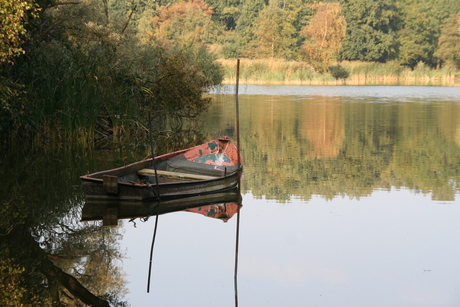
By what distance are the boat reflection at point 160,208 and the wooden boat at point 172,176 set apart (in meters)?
0.08

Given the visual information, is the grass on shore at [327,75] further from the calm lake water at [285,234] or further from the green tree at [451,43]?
the calm lake water at [285,234]

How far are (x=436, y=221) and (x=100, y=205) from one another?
155 inches

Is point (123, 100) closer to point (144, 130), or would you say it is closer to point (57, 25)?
point (144, 130)

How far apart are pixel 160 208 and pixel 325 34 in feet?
172

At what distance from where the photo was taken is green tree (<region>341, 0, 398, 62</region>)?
203 ft

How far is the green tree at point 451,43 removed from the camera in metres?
61.8

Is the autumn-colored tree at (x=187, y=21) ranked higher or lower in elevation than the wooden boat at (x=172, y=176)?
lower

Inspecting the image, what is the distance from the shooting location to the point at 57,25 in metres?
14.2

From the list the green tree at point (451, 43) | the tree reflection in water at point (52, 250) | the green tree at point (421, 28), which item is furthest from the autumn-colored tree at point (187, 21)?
the tree reflection in water at point (52, 250)

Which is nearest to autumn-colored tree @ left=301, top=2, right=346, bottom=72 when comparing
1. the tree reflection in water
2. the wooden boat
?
the wooden boat

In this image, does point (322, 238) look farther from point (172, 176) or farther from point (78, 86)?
point (78, 86)

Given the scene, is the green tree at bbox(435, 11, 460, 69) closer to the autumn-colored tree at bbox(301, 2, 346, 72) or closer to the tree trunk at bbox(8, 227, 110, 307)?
the autumn-colored tree at bbox(301, 2, 346, 72)

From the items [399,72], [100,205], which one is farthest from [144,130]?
[399,72]

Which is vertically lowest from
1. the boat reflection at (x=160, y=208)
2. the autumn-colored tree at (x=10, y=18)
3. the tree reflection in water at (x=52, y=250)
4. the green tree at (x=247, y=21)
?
the green tree at (x=247, y=21)
